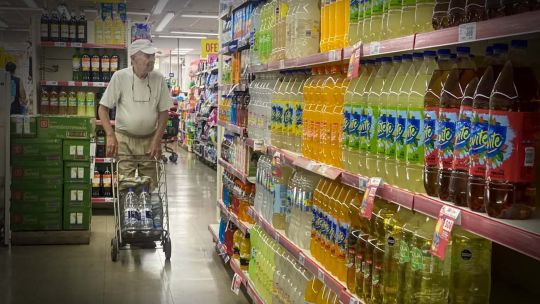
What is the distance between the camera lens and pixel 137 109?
21.7ft

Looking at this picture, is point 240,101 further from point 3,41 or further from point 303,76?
point 3,41

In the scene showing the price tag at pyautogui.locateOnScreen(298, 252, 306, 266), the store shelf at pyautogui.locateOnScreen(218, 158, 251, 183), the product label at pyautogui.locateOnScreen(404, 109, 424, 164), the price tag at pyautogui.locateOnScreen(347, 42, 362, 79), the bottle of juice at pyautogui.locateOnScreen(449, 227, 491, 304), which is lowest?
the price tag at pyautogui.locateOnScreen(298, 252, 306, 266)

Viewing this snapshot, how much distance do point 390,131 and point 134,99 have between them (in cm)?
466

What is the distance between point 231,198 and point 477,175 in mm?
4217

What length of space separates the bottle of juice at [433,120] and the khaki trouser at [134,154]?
192 inches

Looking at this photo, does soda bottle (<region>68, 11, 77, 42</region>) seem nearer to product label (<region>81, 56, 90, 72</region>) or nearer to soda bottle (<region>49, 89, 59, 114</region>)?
product label (<region>81, 56, 90, 72</region>)

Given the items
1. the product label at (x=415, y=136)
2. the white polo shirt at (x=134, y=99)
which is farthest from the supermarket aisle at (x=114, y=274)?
the product label at (x=415, y=136)

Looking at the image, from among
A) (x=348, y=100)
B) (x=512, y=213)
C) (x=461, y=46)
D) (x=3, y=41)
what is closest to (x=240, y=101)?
(x=348, y=100)

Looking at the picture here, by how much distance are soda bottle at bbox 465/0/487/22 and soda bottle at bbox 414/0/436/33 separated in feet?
1.22

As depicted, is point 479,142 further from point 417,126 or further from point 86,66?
point 86,66

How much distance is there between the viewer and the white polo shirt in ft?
21.6

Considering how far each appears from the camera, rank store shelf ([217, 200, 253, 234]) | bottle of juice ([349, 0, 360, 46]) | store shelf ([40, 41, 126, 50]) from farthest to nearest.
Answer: store shelf ([40, 41, 126, 50]) → store shelf ([217, 200, 253, 234]) → bottle of juice ([349, 0, 360, 46])

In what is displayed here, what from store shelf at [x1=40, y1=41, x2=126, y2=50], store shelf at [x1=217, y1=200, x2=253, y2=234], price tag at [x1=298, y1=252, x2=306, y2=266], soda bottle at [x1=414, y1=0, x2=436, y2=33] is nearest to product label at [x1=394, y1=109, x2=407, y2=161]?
soda bottle at [x1=414, y1=0, x2=436, y2=33]

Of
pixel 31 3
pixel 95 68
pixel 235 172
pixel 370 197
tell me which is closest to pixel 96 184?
pixel 95 68
